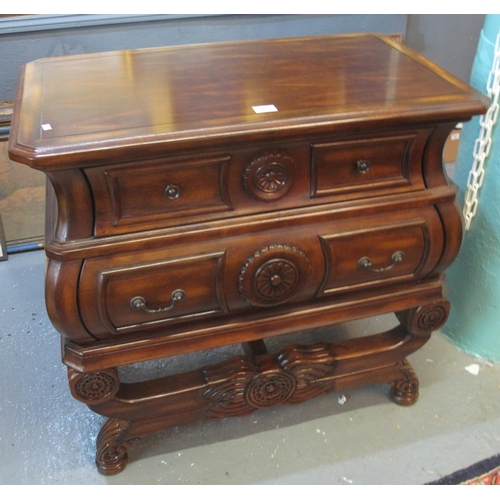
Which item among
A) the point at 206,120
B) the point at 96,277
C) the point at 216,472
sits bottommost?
the point at 216,472

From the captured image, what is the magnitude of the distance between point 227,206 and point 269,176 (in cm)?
10

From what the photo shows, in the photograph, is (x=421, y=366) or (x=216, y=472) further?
(x=421, y=366)

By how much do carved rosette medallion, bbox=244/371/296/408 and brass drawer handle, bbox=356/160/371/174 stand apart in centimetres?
52

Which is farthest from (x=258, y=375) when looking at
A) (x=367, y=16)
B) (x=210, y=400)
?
(x=367, y=16)

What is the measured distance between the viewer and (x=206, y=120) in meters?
1.00

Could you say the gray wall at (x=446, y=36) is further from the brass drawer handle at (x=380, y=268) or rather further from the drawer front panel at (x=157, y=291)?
the drawer front panel at (x=157, y=291)

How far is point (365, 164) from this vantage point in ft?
3.59

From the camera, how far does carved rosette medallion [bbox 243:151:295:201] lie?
3.38ft

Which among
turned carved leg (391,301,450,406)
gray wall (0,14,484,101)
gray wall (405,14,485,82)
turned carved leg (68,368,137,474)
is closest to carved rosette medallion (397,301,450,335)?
turned carved leg (391,301,450,406)

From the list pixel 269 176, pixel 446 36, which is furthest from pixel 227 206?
pixel 446 36

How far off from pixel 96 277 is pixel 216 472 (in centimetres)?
62

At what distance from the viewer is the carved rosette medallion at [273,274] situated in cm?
109

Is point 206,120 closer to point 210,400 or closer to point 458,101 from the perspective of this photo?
point 458,101

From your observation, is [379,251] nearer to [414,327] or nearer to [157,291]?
[414,327]
